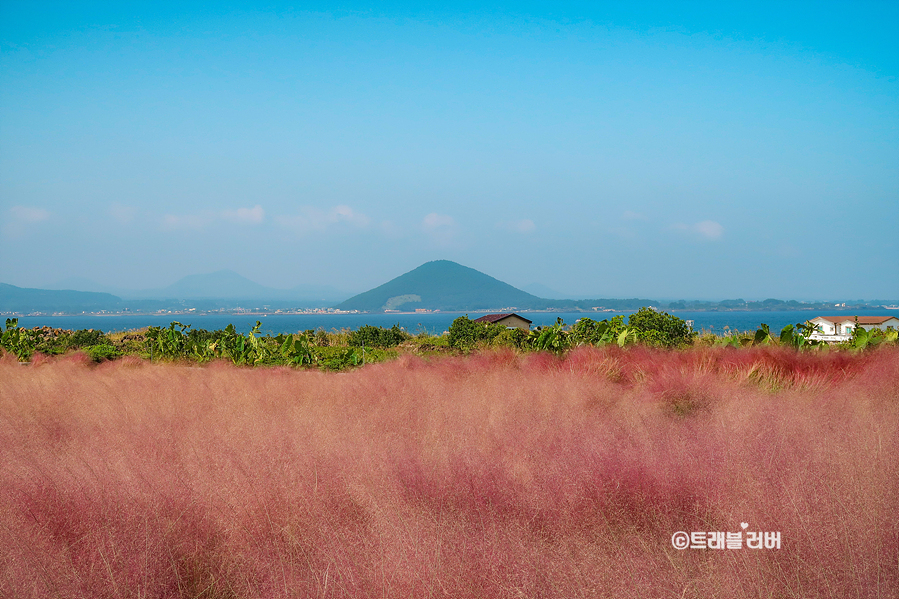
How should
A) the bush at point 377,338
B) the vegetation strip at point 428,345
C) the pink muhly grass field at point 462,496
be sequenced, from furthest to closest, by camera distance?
the bush at point 377,338, the vegetation strip at point 428,345, the pink muhly grass field at point 462,496

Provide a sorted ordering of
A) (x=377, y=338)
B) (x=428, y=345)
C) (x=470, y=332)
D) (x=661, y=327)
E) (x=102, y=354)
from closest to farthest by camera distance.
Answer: (x=102, y=354) < (x=661, y=327) < (x=428, y=345) < (x=470, y=332) < (x=377, y=338)

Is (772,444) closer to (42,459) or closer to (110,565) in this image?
(110,565)

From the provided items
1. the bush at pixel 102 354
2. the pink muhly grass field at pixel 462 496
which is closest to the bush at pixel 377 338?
the bush at pixel 102 354

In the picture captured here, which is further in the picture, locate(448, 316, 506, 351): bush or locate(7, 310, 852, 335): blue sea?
locate(7, 310, 852, 335): blue sea

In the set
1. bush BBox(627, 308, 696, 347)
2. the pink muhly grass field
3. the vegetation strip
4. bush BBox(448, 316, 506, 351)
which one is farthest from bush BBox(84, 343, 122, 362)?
bush BBox(627, 308, 696, 347)

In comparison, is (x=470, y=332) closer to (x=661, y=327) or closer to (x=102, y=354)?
(x=661, y=327)

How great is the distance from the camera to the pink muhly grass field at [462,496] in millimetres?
2842

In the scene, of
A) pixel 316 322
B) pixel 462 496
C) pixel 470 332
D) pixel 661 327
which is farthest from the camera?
pixel 316 322

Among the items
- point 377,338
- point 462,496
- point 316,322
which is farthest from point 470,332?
point 316,322

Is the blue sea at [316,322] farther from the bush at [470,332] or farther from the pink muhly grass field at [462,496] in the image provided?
the pink muhly grass field at [462,496]

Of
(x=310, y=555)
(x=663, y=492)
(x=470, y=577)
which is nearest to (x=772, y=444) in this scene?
(x=663, y=492)

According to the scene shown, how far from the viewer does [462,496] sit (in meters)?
3.65

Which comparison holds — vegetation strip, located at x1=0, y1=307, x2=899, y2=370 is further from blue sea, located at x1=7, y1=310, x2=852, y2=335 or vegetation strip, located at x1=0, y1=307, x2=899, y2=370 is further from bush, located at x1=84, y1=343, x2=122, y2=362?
blue sea, located at x1=7, y1=310, x2=852, y2=335

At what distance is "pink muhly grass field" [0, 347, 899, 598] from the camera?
2.84 meters
